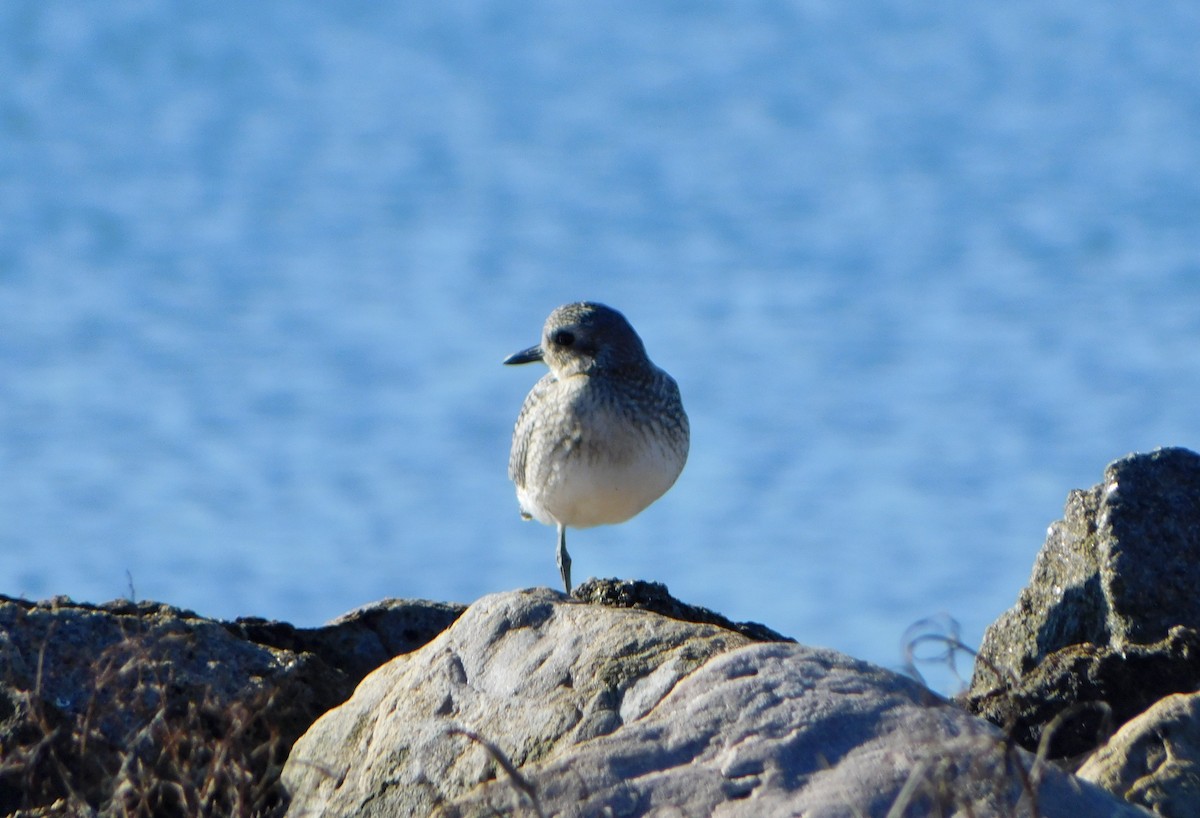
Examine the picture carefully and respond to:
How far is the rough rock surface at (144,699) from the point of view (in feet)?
19.7

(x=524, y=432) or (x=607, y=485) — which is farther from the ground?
(x=524, y=432)

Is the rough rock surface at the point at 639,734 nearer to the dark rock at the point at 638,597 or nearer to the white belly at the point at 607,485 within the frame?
the dark rock at the point at 638,597

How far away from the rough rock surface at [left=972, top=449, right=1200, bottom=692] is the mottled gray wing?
3.13m

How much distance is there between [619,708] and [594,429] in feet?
13.7

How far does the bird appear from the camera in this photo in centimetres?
Answer: 979

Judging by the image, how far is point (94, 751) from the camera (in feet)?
21.4

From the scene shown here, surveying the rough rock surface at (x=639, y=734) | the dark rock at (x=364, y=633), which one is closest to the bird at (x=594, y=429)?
the dark rock at (x=364, y=633)

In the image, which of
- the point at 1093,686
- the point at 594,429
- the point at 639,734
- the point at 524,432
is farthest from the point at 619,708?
the point at 524,432

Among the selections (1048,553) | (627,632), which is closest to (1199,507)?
(1048,553)

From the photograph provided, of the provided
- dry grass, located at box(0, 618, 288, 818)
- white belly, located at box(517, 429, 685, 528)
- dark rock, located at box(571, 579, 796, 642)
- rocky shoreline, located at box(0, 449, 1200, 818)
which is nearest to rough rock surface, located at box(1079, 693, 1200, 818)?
rocky shoreline, located at box(0, 449, 1200, 818)

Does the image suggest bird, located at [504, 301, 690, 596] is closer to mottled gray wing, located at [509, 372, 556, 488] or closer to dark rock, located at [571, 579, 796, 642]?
mottled gray wing, located at [509, 372, 556, 488]

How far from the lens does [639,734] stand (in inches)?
213

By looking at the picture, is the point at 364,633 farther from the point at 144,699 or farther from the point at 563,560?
the point at 563,560

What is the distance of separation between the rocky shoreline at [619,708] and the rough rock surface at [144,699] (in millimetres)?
15
